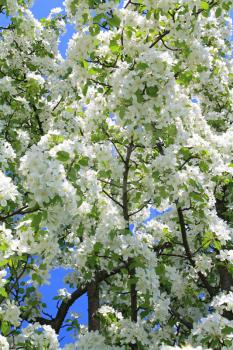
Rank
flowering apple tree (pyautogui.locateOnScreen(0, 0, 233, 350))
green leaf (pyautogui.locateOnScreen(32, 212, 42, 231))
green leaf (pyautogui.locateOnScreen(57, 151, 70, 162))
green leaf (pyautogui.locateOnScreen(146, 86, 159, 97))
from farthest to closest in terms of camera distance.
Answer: green leaf (pyautogui.locateOnScreen(146, 86, 159, 97)) → flowering apple tree (pyautogui.locateOnScreen(0, 0, 233, 350)) → green leaf (pyautogui.locateOnScreen(57, 151, 70, 162)) → green leaf (pyautogui.locateOnScreen(32, 212, 42, 231))

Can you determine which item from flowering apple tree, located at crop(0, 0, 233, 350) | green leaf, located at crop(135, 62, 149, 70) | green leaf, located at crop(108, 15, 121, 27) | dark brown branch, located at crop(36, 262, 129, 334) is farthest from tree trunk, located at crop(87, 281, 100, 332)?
green leaf, located at crop(108, 15, 121, 27)

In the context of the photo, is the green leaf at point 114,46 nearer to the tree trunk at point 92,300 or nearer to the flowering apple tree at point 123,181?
the flowering apple tree at point 123,181

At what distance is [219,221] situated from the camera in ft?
26.9

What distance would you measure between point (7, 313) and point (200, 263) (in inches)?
142

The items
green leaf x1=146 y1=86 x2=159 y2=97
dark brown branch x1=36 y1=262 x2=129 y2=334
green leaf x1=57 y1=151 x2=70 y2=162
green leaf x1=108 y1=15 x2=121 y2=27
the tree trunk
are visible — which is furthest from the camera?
dark brown branch x1=36 y1=262 x2=129 y2=334

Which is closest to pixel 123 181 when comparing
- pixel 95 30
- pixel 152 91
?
pixel 152 91

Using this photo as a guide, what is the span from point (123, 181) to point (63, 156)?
8.74 feet

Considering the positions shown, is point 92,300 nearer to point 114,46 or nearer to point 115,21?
point 114,46

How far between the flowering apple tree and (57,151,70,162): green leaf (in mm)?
21

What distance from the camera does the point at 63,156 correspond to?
5629 millimetres

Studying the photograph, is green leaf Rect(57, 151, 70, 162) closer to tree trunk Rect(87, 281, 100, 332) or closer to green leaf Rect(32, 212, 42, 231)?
green leaf Rect(32, 212, 42, 231)

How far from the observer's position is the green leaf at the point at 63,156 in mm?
5629

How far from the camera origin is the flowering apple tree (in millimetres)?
6117

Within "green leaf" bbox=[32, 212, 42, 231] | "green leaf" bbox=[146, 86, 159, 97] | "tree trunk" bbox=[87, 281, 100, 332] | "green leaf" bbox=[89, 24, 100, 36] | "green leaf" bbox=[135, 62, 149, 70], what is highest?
"green leaf" bbox=[89, 24, 100, 36]
